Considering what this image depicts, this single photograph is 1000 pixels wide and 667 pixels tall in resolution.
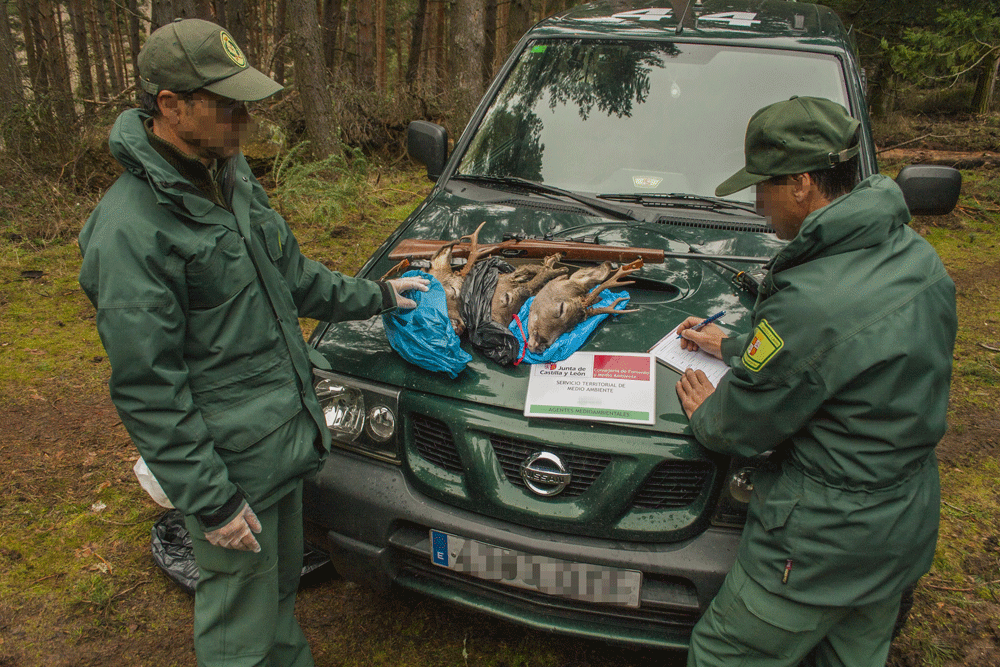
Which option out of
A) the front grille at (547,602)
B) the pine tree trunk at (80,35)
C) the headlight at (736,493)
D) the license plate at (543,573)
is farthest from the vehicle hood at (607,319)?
the pine tree trunk at (80,35)

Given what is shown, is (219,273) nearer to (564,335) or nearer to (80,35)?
(564,335)

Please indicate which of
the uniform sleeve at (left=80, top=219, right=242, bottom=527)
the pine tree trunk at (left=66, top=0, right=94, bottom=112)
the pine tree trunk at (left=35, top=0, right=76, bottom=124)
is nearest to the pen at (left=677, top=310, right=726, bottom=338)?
the uniform sleeve at (left=80, top=219, right=242, bottom=527)

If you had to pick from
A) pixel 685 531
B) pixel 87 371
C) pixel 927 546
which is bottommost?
pixel 87 371

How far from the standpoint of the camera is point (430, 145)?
3.59 m

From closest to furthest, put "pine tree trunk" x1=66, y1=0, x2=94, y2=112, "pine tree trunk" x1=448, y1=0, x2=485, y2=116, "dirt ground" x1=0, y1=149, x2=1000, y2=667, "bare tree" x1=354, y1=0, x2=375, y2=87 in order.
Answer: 1. "dirt ground" x1=0, y1=149, x2=1000, y2=667
2. "pine tree trunk" x1=448, y1=0, x2=485, y2=116
3. "pine tree trunk" x1=66, y1=0, x2=94, y2=112
4. "bare tree" x1=354, y1=0, x2=375, y2=87

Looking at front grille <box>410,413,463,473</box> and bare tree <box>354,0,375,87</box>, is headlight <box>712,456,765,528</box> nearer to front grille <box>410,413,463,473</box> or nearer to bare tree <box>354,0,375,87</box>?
front grille <box>410,413,463,473</box>

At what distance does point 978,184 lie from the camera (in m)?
8.98

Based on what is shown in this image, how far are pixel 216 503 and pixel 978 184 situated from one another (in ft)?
34.1

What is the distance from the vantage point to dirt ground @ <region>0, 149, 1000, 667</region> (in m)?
2.57

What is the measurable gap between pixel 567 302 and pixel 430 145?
1.57 m

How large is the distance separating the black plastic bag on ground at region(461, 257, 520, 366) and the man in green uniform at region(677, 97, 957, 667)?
27.3 inches

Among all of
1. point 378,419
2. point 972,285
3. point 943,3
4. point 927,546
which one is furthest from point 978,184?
point 378,419

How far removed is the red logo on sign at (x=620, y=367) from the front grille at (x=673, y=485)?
298 mm

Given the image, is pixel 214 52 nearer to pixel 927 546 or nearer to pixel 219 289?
pixel 219 289
